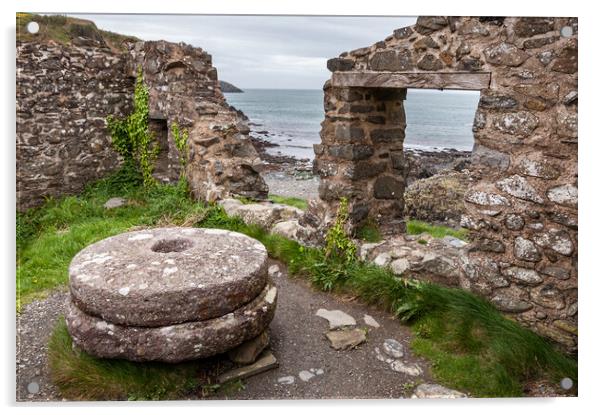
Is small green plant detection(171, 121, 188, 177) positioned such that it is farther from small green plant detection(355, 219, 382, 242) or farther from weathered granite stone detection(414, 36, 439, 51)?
weathered granite stone detection(414, 36, 439, 51)

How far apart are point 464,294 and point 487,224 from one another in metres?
0.64

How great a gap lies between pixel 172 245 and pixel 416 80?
104 inches

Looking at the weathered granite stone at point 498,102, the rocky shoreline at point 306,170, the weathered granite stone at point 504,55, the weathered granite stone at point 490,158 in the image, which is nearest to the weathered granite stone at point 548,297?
the weathered granite stone at point 490,158

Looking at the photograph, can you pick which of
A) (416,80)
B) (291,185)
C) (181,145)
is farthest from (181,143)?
(291,185)

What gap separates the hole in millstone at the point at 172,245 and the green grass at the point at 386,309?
103 centimetres

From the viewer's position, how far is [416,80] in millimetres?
4879

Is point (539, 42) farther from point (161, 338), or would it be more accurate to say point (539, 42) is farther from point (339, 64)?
point (161, 338)

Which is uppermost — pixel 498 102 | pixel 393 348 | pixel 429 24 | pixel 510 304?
pixel 429 24

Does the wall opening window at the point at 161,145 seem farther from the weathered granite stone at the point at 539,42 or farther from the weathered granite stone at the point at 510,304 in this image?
the weathered granite stone at the point at 539,42

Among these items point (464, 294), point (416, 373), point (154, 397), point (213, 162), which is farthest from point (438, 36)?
point (213, 162)

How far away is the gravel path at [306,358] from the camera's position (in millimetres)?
4137

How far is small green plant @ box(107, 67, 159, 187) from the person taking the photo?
30.1ft

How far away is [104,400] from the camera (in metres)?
3.96
